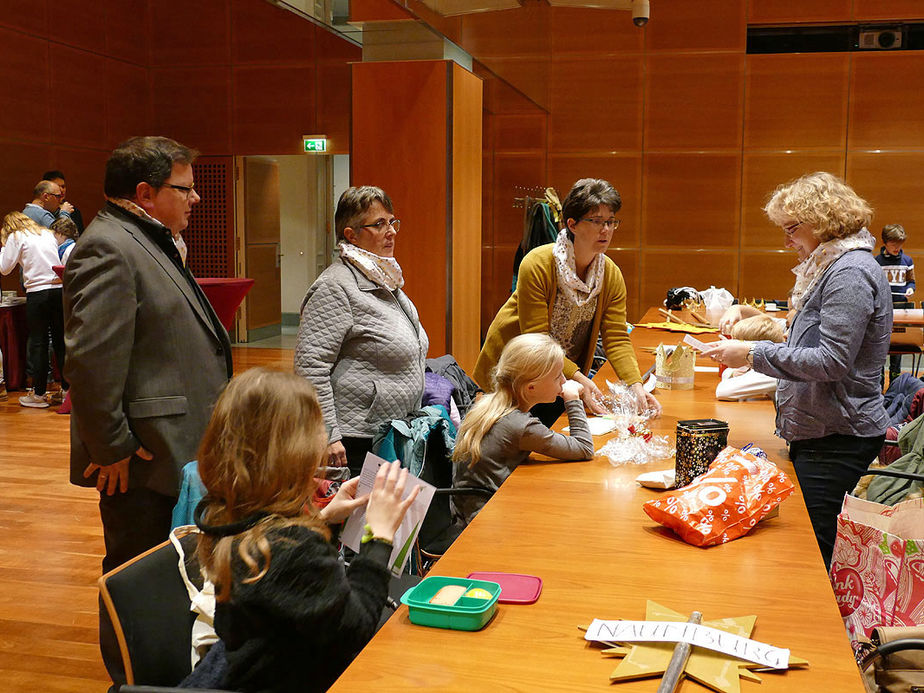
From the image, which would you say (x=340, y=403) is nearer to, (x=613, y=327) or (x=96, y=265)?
(x=96, y=265)

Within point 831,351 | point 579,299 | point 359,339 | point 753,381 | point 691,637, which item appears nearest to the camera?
point 691,637

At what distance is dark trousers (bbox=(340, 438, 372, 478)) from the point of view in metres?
2.93

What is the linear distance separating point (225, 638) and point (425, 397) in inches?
71.6

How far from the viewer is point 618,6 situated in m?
6.14

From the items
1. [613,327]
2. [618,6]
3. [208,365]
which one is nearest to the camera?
[208,365]

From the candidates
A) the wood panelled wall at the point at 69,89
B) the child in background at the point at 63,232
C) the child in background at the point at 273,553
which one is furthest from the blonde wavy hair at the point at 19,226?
the child in background at the point at 273,553

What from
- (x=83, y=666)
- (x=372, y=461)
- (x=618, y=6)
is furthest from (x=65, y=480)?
(x=618, y=6)

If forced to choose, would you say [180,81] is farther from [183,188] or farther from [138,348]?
[138,348]

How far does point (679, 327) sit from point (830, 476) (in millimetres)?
3273

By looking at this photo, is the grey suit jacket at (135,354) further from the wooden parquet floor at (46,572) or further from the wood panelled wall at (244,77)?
the wood panelled wall at (244,77)

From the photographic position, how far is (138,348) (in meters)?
2.40

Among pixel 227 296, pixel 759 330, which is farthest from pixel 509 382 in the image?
pixel 227 296

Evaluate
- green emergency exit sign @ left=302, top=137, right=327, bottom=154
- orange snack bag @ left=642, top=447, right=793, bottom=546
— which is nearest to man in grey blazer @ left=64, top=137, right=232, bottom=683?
orange snack bag @ left=642, top=447, right=793, bottom=546

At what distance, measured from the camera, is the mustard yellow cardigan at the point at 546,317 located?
335 centimetres
